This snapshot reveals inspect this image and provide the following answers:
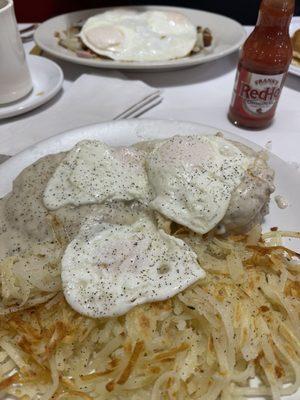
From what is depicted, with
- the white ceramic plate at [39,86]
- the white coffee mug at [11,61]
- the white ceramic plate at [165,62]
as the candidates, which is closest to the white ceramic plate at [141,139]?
the white ceramic plate at [39,86]

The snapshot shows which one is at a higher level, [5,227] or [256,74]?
[256,74]

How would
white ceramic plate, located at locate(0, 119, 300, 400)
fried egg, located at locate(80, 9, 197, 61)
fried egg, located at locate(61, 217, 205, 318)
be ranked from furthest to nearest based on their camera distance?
fried egg, located at locate(80, 9, 197, 61)
white ceramic plate, located at locate(0, 119, 300, 400)
fried egg, located at locate(61, 217, 205, 318)

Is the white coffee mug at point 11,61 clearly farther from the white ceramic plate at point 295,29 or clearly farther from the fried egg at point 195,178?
the white ceramic plate at point 295,29

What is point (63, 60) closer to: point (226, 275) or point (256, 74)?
point (256, 74)

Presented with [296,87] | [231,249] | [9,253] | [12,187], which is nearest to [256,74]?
[296,87]

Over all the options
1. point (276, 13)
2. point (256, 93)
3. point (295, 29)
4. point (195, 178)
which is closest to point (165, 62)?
point (256, 93)

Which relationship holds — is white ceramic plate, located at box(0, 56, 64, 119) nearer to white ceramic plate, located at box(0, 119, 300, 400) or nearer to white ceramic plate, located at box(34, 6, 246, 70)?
white ceramic plate, located at box(34, 6, 246, 70)

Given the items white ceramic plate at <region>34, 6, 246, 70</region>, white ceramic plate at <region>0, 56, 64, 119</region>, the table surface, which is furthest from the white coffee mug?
white ceramic plate at <region>34, 6, 246, 70</region>
